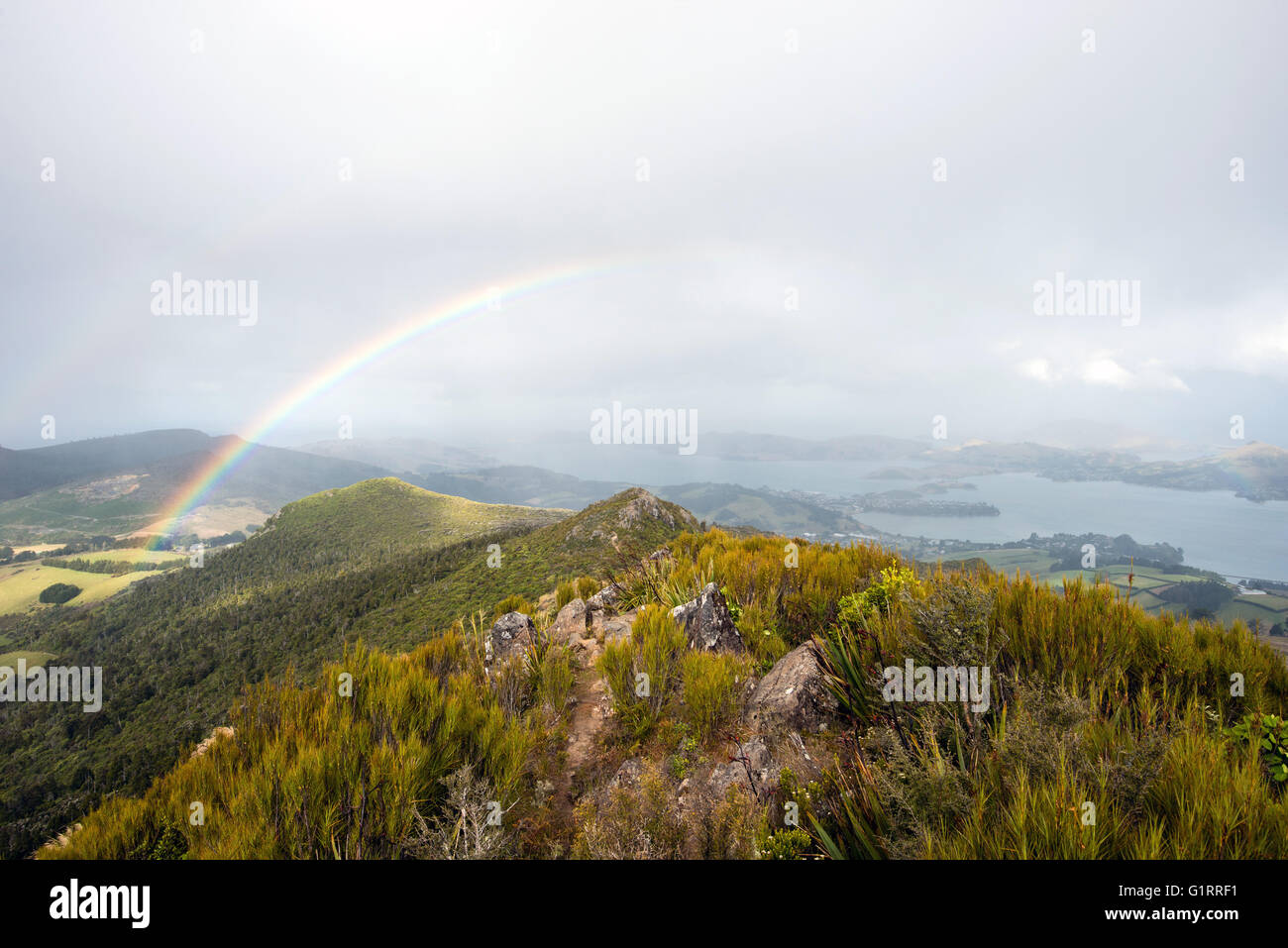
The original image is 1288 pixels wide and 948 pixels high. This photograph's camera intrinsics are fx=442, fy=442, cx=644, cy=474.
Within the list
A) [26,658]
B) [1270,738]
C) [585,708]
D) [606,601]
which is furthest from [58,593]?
[1270,738]

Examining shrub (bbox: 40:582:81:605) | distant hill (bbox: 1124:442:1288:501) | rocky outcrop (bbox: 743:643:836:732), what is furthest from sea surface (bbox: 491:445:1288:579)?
shrub (bbox: 40:582:81:605)

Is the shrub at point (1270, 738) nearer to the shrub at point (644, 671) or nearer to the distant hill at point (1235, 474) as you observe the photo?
the shrub at point (644, 671)

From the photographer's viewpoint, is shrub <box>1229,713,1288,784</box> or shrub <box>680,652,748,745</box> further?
shrub <box>680,652,748,745</box>

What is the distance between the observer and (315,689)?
4.89 meters

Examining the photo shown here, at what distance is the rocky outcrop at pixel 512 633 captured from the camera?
6.81m

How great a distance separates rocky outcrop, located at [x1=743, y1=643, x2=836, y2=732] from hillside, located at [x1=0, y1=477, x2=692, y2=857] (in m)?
5.41

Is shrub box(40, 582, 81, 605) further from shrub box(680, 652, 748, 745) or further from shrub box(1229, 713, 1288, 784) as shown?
shrub box(1229, 713, 1288, 784)

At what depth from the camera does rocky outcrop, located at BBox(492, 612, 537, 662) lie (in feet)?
22.3

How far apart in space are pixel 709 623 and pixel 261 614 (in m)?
76.1

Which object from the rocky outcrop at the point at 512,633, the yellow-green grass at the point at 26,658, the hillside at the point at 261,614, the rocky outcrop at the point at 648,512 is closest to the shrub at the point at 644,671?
the rocky outcrop at the point at 512,633

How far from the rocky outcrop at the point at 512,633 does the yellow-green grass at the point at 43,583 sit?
154 metres

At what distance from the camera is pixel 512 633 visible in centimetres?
712
